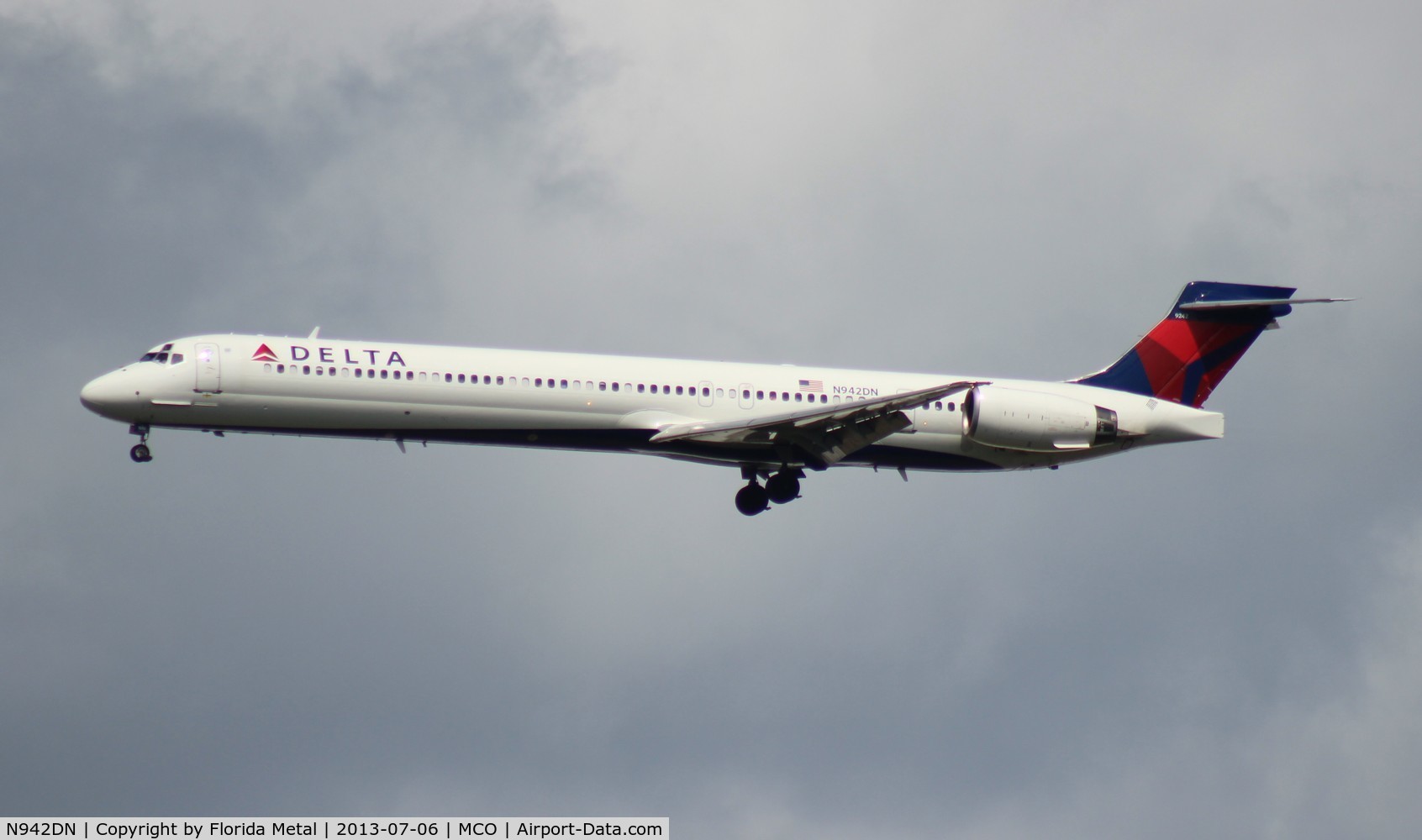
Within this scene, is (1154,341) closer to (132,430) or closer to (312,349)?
(312,349)

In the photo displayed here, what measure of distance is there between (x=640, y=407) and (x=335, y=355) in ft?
23.8

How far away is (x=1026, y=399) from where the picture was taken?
45438 millimetres

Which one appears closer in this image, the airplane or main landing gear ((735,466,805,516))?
the airplane

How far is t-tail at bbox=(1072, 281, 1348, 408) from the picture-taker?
4978 centimetres

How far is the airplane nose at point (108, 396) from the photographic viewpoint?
138 feet

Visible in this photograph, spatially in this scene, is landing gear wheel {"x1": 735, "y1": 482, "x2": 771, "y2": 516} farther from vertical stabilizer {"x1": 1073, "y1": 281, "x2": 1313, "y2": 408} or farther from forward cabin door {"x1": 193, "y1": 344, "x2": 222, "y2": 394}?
forward cabin door {"x1": 193, "y1": 344, "x2": 222, "y2": 394}

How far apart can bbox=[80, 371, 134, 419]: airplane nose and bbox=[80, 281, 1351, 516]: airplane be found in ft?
0.14

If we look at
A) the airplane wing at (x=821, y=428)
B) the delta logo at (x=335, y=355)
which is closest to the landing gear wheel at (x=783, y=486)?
the airplane wing at (x=821, y=428)

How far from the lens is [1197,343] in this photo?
50.2 meters

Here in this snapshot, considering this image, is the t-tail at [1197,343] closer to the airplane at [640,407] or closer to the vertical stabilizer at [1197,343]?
the vertical stabilizer at [1197,343]

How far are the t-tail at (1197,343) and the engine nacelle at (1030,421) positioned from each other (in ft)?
11.1

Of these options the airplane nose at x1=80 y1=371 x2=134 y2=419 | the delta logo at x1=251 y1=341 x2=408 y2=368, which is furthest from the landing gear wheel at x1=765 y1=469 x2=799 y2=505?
the airplane nose at x1=80 y1=371 x2=134 y2=419

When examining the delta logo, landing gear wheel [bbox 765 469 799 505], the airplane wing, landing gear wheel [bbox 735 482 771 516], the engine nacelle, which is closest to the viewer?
the delta logo

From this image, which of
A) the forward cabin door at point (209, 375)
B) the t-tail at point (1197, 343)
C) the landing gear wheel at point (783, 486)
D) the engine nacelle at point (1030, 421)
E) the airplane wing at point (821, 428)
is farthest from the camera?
the t-tail at point (1197, 343)
